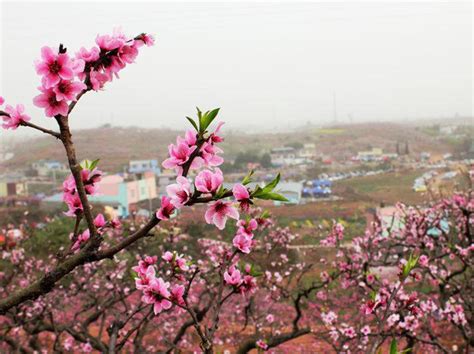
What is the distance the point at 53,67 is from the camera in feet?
3.75

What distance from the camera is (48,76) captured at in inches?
44.8

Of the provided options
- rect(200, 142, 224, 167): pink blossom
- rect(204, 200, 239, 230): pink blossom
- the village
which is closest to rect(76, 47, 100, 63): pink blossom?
rect(200, 142, 224, 167): pink blossom

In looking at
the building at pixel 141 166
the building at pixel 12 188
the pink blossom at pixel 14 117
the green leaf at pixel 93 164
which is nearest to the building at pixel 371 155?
the building at pixel 141 166

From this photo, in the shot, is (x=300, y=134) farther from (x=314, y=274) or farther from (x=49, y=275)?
(x=49, y=275)

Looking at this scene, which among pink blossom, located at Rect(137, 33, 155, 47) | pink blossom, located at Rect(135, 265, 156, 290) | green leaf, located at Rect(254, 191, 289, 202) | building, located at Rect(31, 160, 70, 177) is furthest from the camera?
building, located at Rect(31, 160, 70, 177)

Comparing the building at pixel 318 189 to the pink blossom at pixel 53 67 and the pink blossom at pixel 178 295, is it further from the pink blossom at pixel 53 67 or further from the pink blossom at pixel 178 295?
the pink blossom at pixel 53 67

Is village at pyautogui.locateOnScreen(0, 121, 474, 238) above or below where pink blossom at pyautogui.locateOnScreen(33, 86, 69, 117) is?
below

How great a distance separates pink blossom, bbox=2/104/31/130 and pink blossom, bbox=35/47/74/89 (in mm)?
213

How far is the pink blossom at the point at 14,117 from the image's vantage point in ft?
4.20

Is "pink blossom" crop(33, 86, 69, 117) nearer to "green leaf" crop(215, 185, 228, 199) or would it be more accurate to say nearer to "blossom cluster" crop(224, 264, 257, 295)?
"green leaf" crop(215, 185, 228, 199)

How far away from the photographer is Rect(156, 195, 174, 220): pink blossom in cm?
116

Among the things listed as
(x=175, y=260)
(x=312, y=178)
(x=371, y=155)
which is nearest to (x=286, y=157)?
(x=312, y=178)

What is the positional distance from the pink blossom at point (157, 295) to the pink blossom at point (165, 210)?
45cm

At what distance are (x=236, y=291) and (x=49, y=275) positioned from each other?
912 millimetres
